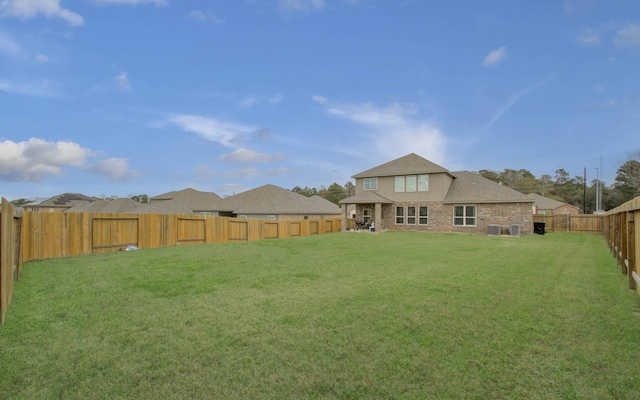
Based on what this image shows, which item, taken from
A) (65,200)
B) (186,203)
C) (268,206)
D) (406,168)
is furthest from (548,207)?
(65,200)

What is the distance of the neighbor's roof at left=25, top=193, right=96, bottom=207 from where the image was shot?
61.1 meters

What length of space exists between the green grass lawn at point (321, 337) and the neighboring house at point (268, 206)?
2306 cm

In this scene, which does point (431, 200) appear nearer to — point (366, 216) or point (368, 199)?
point (368, 199)

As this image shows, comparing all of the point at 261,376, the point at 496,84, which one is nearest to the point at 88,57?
the point at 261,376

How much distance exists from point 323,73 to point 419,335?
15255 mm

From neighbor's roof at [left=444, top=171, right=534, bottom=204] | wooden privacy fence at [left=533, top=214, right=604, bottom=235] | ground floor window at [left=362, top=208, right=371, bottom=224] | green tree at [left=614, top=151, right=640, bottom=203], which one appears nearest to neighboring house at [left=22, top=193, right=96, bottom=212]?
ground floor window at [left=362, top=208, right=371, bottom=224]

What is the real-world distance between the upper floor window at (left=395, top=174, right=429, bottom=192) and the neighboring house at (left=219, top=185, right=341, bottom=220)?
10696mm

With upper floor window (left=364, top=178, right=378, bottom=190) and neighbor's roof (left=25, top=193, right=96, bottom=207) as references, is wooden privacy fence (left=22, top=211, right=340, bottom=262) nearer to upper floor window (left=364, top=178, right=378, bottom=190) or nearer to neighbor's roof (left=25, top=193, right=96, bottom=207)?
upper floor window (left=364, top=178, right=378, bottom=190)

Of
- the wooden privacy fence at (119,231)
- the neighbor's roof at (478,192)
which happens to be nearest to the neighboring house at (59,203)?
the wooden privacy fence at (119,231)

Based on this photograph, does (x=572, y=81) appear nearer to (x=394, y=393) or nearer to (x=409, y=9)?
(x=409, y=9)

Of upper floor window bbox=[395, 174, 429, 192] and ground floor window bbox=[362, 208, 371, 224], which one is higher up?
upper floor window bbox=[395, 174, 429, 192]

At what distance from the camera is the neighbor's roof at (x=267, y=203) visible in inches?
1191

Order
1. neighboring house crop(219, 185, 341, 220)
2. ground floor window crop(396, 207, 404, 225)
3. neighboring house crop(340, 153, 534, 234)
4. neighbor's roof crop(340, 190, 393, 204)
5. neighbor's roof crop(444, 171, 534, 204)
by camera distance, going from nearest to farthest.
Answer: neighbor's roof crop(444, 171, 534, 204) → neighboring house crop(340, 153, 534, 234) → neighbor's roof crop(340, 190, 393, 204) → ground floor window crop(396, 207, 404, 225) → neighboring house crop(219, 185, 341, 220)

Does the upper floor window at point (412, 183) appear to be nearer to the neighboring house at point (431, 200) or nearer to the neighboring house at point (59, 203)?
the neighboring house at point (431, 200)
